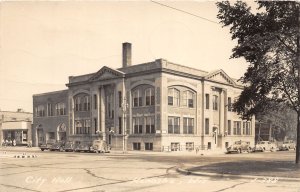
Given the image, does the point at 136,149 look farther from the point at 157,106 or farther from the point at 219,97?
the point at 219,97

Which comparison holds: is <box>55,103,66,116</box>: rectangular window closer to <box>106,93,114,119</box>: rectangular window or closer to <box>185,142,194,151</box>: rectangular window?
<box>106,93,114,119</box>: rectangular window

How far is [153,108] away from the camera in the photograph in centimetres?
4759

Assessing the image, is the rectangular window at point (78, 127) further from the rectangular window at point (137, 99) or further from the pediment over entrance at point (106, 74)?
the rectangular window at point (137, 99)

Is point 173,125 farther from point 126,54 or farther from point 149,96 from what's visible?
point 126,54

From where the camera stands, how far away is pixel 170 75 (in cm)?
4750

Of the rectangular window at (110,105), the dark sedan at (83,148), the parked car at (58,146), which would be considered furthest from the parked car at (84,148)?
the rectangular window at (110,105)

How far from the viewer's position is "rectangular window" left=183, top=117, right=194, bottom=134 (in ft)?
164

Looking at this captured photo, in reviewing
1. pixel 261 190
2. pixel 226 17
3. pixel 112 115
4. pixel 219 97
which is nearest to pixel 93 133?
pixel 112 115

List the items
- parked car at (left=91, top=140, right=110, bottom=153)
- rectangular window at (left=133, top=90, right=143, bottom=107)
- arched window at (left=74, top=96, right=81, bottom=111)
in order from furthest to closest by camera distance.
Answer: arched window at (left=74, top=96, right=81, bottom=111), rectangular window at (left=133, top=90, right=143, bottom=107), parked car at (left=91, top=140, right=110, bottom=153)

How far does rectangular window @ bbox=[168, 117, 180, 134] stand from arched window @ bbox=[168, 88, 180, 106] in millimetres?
1921

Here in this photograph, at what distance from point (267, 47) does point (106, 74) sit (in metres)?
36.9

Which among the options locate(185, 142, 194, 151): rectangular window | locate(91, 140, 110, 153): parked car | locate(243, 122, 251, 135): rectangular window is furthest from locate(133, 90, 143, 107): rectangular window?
locate(243, 122, 251, 135): rectangular window

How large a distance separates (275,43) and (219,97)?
1550 inches

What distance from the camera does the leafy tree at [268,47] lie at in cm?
1836
